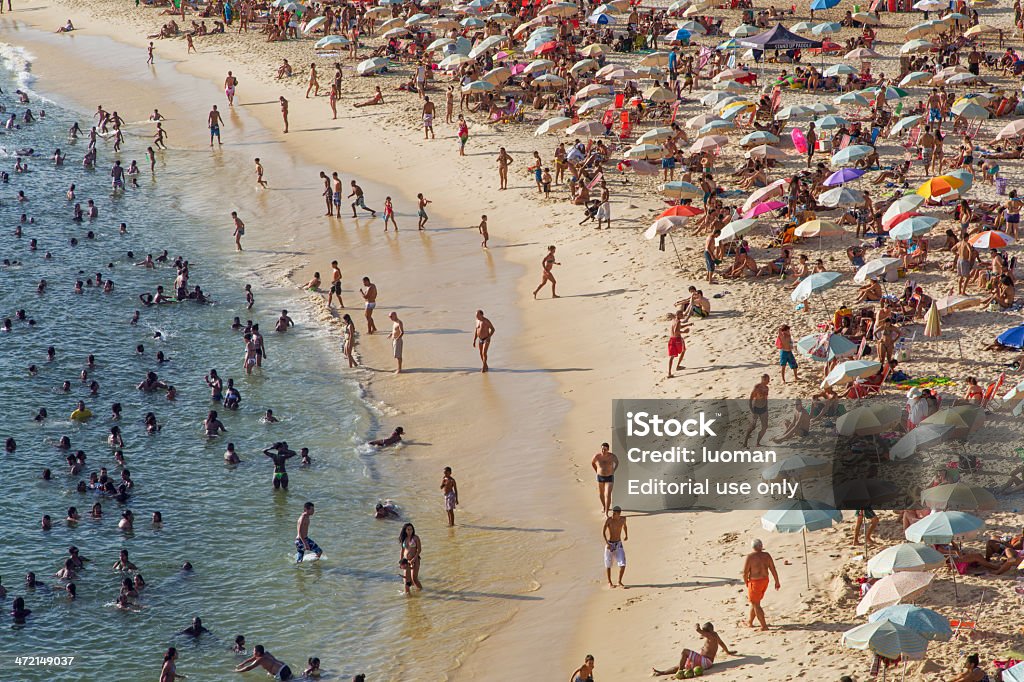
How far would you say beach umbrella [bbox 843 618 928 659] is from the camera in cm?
1323

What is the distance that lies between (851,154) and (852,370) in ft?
43.1

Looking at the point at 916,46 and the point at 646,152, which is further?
the point at 916,46

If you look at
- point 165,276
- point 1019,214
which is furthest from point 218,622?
point 1019,214

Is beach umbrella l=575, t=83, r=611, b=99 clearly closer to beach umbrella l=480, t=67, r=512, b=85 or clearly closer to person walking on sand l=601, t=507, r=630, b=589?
beach umbrella l=480, t=67, r=512, b=85

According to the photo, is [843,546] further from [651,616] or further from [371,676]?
[371,676]

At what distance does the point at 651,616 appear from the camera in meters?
17.2

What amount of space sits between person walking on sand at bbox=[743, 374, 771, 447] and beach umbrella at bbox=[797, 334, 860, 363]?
1780 millimetres

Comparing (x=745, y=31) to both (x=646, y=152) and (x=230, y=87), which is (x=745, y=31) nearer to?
(x=646, y=152)

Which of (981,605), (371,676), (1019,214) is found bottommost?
(371,676)

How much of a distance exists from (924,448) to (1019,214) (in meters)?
12.1

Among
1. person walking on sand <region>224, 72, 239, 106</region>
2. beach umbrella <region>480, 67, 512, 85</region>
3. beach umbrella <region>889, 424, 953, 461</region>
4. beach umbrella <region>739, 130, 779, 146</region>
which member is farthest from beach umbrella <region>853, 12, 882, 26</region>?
beach umbrella <region>889, 424, 953, 461</region>

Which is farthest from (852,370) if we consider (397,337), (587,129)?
(587,129)

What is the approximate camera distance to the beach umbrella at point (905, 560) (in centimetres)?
1490

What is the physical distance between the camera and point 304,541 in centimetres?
2006
